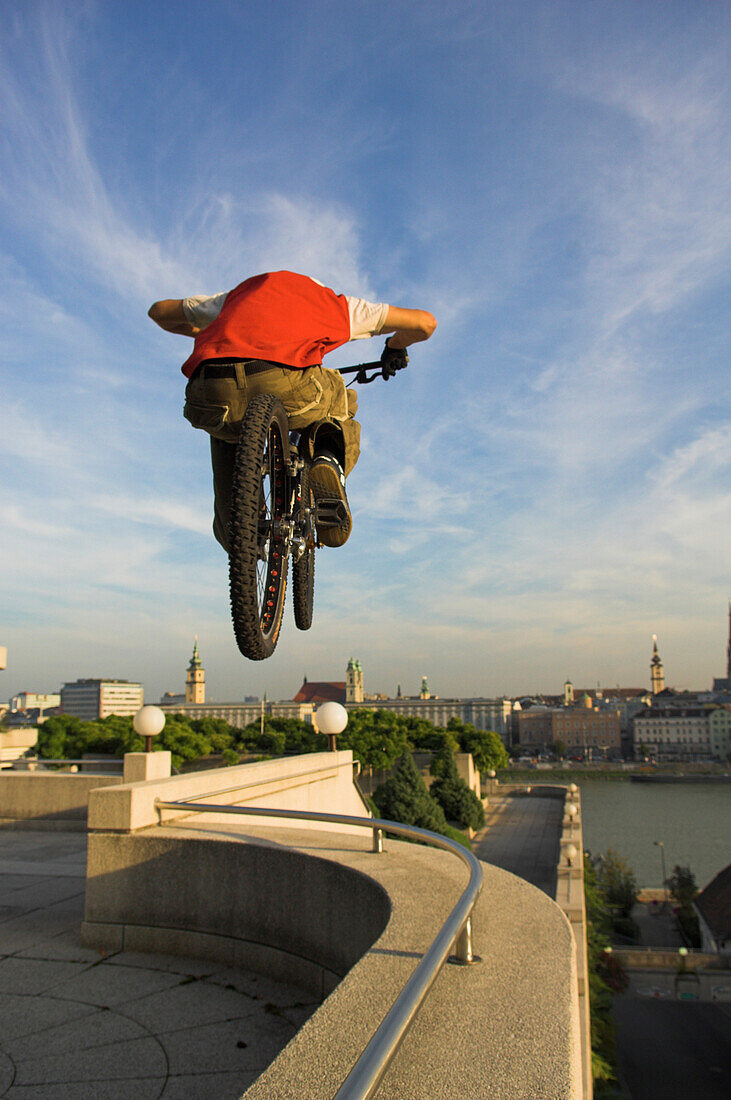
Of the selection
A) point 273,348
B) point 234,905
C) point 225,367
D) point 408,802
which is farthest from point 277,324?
point 408,802

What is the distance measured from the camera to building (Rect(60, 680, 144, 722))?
176075 millimetres

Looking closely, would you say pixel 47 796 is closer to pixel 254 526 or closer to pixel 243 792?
pixel 243 792

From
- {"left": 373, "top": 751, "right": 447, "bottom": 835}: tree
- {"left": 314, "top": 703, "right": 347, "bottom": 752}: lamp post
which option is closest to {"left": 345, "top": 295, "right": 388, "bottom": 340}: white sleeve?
{"left": 314, "top": 703, "right": 347, "bottom": 752}: lamp post

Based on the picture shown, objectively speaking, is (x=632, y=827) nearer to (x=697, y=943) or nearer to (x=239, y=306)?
(x=697, y=943)

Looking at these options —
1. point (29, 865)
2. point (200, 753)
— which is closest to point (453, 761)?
point (200, 753)

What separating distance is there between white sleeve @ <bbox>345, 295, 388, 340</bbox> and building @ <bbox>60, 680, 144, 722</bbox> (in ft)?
594

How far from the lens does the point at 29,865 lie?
24.6 ft

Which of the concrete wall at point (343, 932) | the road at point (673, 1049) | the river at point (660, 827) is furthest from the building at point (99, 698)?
the concrete wall at point (343, 932)

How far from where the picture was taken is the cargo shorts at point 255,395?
351 centimetres

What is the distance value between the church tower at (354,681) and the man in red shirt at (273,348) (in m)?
161

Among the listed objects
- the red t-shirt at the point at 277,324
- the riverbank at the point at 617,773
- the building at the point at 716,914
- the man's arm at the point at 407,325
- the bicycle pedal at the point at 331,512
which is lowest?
the riverbank at the point at 617,773

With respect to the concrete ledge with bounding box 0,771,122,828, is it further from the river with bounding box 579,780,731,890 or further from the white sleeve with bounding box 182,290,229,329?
the river with bounding box 579,780,731,890

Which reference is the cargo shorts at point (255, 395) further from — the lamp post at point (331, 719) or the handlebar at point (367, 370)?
the lamp post at point (331, 719)

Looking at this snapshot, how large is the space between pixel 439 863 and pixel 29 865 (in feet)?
17.4
